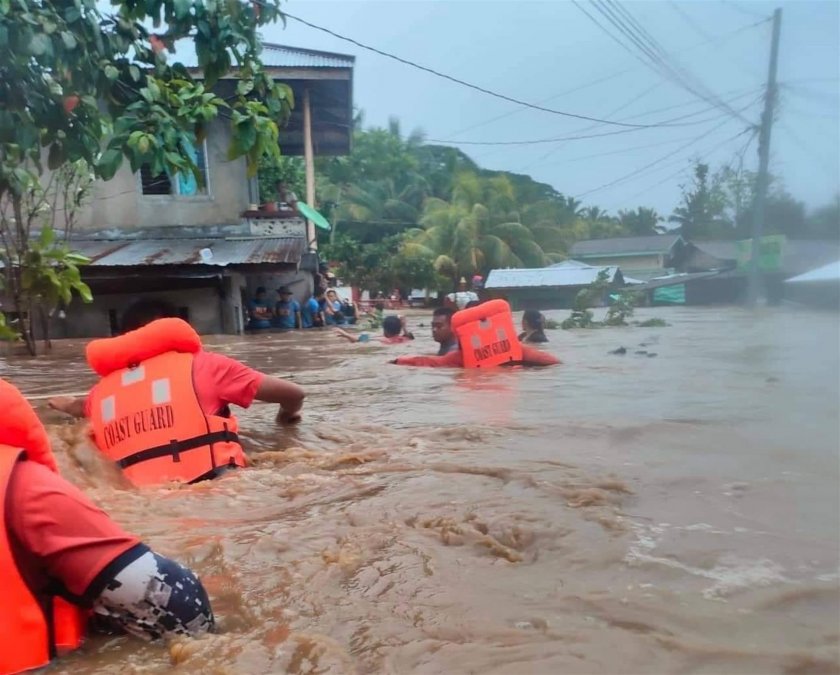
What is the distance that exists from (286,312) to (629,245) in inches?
273

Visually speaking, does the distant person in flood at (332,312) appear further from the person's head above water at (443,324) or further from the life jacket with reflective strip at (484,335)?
the life jacket with reflective strip at (484,335)

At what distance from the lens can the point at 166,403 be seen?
359 cm

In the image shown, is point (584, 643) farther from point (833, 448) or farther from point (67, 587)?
point (833, 448)

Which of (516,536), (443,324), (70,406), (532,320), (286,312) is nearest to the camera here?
(516,536)

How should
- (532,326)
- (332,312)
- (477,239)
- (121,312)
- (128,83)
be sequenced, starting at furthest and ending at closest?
(477,239), (332,312), (121,312), (532,326), (128,83)

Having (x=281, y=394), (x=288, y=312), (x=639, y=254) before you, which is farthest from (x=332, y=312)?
(x=281, y=394)

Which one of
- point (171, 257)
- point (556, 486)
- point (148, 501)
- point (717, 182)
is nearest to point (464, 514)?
point (556, 486)

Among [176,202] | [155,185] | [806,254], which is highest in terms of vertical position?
[155,185]

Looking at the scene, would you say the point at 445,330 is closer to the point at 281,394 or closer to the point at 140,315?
the point at 140,315

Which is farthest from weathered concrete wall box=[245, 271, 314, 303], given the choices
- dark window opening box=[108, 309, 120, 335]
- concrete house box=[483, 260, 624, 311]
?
concrete house box=[483, 260, 624, 311]

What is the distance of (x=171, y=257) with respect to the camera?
1201cm

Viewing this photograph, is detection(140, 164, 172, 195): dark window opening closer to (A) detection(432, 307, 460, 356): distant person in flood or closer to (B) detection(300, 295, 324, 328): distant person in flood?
(B) detection(300, 295, 324, 328): distant person in flood

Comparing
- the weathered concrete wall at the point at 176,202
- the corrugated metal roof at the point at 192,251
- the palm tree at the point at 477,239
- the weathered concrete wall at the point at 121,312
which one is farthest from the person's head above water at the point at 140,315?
the palm tree at the point at 477,239

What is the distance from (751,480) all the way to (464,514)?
54.2 inches
